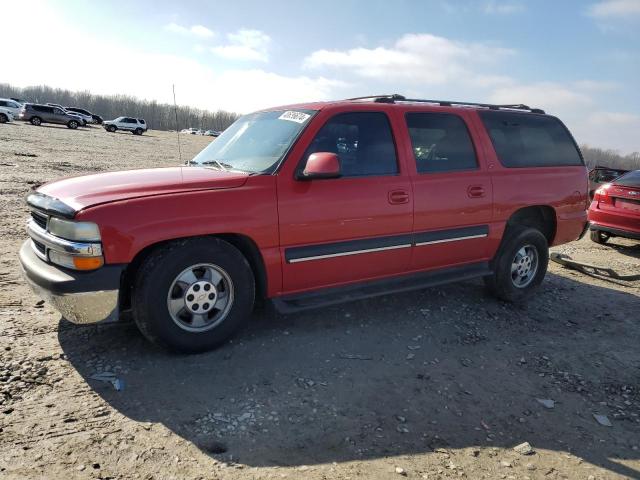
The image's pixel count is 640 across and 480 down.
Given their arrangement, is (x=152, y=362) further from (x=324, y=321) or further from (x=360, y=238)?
(x=360, y=238)

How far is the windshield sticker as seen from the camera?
4073 mm

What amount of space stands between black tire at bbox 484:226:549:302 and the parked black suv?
4494 cm

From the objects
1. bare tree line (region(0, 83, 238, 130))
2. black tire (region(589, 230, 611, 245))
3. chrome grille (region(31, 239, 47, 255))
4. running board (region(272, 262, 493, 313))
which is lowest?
black tire (region(589, 230, 611, 245))

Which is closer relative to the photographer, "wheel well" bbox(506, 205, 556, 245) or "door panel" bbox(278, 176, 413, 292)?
"door panel" bbox(278, 176, 413, 292)

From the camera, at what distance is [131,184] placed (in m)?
3.51

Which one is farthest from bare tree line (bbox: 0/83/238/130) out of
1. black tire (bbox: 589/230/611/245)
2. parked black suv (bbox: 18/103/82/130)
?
black tire (bbox: 589/230/611/245)

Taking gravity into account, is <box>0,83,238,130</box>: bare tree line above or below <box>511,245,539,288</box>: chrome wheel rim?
above

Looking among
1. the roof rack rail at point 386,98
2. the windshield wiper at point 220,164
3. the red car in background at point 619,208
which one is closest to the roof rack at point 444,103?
the roof rack rail at point 386,98

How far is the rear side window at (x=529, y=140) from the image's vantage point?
5.09 m

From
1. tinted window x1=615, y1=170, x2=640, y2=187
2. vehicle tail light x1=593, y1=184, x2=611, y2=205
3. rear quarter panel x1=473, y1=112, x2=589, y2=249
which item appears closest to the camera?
rear quarter panel x1=473, y1=112, x2=589, y2=249

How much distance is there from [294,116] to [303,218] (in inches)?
40.1

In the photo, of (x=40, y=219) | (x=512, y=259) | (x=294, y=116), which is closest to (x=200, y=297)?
(x=40, y=219)

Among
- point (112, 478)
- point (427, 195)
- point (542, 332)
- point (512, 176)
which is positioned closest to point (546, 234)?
point (512, 176)

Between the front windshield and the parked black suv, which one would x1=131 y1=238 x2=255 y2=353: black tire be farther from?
the parked black suv
